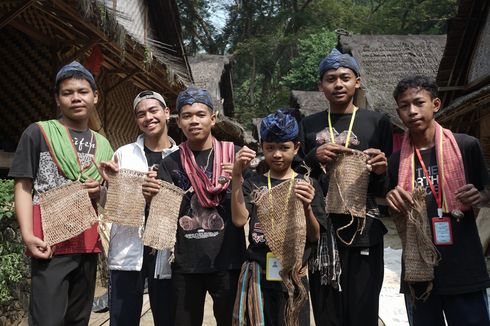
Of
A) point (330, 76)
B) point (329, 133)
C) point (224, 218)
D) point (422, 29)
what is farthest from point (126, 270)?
point (422, 29)

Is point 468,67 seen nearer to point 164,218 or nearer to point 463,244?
point 463,244

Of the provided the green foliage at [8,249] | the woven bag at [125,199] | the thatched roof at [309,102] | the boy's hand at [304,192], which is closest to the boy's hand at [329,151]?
the boy's hand at [304,192]

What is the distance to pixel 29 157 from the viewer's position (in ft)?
8.43

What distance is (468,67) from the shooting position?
29.2 feet

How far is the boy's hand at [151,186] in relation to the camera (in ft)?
8.59

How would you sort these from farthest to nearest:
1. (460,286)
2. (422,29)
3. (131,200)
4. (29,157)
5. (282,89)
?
1. (282,89)
2. (422,29)
3. (131,200)
4. (29,157)
5. (460,286)

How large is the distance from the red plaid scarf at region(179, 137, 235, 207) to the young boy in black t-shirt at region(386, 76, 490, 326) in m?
0.97

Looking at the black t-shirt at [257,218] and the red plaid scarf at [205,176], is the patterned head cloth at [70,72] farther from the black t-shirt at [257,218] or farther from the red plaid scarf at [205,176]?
the black t-shirt at [257,218]

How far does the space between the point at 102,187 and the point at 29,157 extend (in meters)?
0.45

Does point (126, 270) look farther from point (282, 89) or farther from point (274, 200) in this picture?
point (282, 89)

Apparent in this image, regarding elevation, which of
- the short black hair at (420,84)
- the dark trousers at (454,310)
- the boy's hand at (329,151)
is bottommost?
the dark trousers at (454,310)

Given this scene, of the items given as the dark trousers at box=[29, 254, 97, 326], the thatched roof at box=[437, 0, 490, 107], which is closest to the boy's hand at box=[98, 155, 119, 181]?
the dark trousers at box=[29, 254, 97, 326]

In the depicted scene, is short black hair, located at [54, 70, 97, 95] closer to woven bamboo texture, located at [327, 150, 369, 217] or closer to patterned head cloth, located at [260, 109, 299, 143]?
patterned head cloth, located at [260, 109, 299, 143]

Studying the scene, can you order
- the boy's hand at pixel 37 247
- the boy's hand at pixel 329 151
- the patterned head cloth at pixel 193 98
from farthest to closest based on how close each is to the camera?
1. the patterned head cloth at pixel 193 98
2. the boy's hand at pixel 329 151
3. the boy's hand at pixel 37 247
